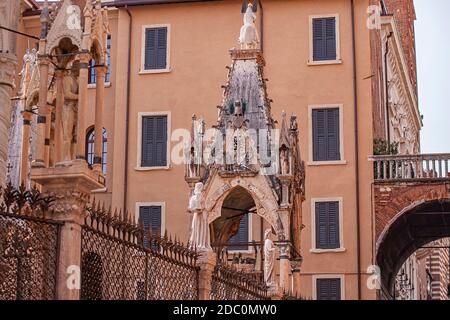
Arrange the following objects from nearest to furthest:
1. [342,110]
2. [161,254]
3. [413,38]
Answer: [161,254], [342,110], [413,38]

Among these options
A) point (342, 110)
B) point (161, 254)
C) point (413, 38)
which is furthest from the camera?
point (413, 38)

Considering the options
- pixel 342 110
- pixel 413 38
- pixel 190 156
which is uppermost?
pixel 413 38

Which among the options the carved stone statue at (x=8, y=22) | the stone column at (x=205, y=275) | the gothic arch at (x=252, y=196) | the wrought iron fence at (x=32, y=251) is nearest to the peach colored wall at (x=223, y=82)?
the gothic arch at (x=252, y=196)

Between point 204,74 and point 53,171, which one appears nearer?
point 53,171

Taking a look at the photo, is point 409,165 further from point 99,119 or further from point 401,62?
point 99,119

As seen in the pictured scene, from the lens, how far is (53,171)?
29.4 ft

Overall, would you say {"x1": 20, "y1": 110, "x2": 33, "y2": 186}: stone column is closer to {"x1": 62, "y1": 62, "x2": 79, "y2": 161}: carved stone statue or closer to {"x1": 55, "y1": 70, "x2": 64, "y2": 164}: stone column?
{"x1": 62, "y1": 62, "x2": 79, "y2": 161}: carved stone statue

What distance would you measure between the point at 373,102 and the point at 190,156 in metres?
13.8

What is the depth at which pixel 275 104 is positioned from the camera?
109 ft

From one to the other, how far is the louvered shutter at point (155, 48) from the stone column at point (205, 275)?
73.3ft

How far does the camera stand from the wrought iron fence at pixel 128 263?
9.48m

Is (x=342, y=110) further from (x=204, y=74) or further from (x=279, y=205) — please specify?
(x=279, y=205)

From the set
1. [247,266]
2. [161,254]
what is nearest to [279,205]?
[247,266]

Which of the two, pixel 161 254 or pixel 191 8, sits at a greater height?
pixel 191 8
